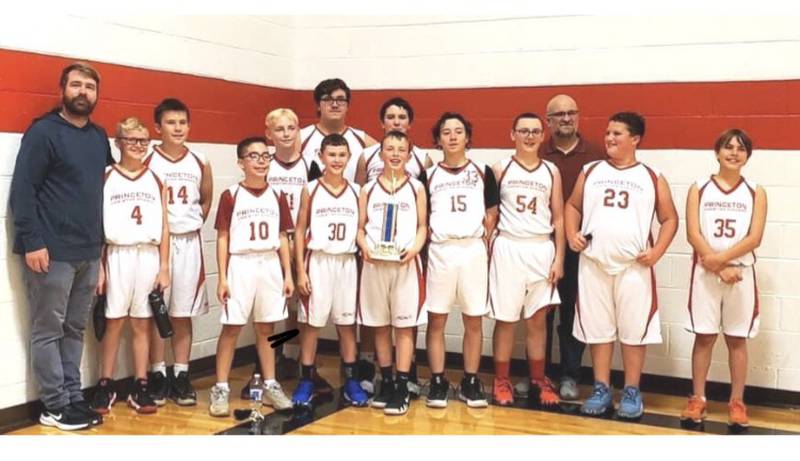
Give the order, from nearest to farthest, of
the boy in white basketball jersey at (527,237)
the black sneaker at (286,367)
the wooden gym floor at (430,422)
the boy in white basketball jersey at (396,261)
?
the wooden gym floor at (430,422), the boy in white basketball jersey at (396,261), the boy in white basketball jersey at (527,237), the black sneaker at (286,367)

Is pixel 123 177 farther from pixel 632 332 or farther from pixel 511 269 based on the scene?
pixel 632 332

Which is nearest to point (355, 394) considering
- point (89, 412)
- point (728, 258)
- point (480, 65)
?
point (89, 412)

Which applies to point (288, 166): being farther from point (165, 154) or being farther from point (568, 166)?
point (568, 166)

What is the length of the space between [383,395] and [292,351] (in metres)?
0.77

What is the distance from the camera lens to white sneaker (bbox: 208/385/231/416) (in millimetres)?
4008

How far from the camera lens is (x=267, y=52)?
16.7 feet

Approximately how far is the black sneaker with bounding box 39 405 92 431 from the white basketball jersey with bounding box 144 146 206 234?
903mm

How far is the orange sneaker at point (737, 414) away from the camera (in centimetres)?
394

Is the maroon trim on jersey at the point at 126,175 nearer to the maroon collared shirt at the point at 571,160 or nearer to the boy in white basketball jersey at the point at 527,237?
the boy in white basketball jersey at the point at 527,237

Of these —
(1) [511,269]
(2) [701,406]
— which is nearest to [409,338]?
(1) [511,269]

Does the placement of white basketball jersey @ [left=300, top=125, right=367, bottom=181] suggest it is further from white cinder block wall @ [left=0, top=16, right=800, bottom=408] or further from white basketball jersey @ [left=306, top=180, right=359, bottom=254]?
white cinder block wall @ [left=0, top=16, right=800, bottom=408]

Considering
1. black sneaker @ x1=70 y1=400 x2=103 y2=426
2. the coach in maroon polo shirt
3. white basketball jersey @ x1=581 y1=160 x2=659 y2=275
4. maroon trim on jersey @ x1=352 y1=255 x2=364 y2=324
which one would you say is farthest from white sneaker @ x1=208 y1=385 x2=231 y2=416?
white basketball jersey @ x1=581 y1=160 x2=659 y2=275

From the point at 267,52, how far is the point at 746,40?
8.19ft

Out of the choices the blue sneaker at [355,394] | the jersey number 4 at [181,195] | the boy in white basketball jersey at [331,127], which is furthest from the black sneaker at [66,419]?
the boy in white basketball jersey at [331,127]
